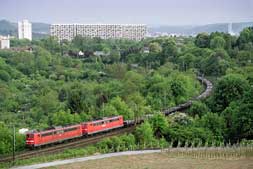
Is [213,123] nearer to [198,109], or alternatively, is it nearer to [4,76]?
[198,109]

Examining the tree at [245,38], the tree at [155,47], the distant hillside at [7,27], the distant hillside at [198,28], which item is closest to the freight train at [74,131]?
the distant hillside at [198,28]

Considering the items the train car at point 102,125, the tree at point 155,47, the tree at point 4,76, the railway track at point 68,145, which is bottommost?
the railway track at point 68,145

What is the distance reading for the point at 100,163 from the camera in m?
7.64

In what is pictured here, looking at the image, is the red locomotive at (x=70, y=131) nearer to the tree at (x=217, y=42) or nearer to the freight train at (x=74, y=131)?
the freight train at (x=74, y=131)

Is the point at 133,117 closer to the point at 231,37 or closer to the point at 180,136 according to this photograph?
the point at 180,136

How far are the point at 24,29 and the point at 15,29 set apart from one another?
2.76 m

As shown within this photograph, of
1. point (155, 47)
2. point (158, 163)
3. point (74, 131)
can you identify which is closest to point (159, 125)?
point (74, 131)

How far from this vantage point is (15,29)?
159ft

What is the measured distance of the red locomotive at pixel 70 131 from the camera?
891 centimetres

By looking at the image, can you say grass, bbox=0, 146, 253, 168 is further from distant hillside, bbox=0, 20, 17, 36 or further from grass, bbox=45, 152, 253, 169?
distant hillside, bbox=0, 20, 17, 36

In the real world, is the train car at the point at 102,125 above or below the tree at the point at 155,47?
below

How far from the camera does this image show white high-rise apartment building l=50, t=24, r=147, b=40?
1743 inches

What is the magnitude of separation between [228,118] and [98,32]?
3482 centimetres

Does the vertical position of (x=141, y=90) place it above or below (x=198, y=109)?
above
